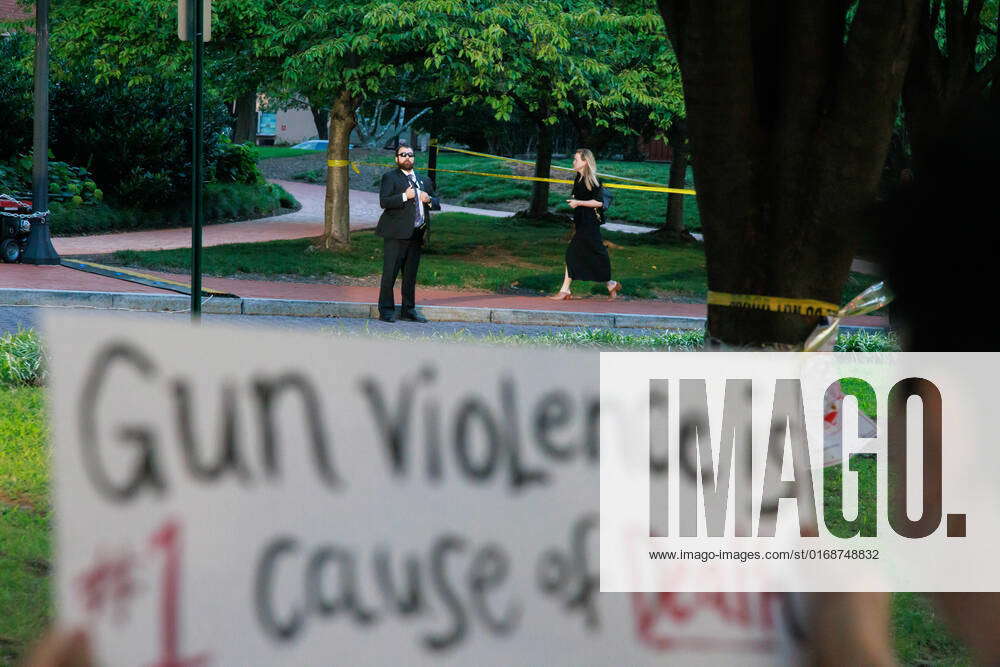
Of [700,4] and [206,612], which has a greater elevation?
[700,4]

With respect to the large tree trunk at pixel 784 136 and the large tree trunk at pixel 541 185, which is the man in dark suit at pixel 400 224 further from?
the large tree trunk at pixel 541 185

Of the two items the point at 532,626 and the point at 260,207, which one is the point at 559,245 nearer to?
the point at 260,207

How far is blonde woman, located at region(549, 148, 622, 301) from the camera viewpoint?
590 inches

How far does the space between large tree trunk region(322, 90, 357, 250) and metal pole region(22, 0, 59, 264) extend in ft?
15.8

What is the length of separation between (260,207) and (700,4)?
2433 centimetres

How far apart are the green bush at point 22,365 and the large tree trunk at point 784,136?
5093 mm

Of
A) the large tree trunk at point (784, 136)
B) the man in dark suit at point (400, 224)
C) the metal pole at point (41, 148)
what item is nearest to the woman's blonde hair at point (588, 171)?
the man in dark suit at point (400, 224)

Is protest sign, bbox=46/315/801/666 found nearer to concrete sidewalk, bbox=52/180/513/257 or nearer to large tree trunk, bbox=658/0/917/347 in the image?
large tree trunk, bbox=658/0/917/347

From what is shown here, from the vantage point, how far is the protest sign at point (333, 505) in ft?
9.65

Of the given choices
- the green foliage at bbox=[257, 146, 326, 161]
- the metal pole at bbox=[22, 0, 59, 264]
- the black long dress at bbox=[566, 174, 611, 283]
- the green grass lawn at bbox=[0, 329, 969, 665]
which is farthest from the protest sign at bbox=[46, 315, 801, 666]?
the green foliage at bbox=[257, 146, 326, 161]

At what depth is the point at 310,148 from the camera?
5509 cm

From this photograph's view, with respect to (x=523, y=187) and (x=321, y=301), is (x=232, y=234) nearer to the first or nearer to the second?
(x=321, y=301)

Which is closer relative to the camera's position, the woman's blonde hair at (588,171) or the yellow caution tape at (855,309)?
the yellow caution tape at (855,309)

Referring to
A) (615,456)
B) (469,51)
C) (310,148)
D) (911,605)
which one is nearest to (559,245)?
(469,51)
